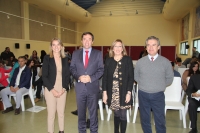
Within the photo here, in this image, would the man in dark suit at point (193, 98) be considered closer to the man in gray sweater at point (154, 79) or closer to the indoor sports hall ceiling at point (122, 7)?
the man in gray sweater at point (154, 79)

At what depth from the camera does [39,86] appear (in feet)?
16.0

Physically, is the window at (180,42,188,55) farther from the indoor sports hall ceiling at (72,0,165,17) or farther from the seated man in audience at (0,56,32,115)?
the seated man in audience at (0,56,32,115)

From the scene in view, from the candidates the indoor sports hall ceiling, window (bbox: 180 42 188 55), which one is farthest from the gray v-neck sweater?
the indoor sports hall ceiling

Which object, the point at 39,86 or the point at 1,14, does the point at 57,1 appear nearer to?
the point at 1,14

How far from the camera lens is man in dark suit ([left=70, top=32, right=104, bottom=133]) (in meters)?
2.23

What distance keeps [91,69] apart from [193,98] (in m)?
1.85

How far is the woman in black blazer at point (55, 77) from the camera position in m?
2.46

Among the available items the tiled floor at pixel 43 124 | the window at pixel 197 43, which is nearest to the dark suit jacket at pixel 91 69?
the tiled floor at pixel 43 124

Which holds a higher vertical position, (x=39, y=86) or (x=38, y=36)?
(x=38, y=36)

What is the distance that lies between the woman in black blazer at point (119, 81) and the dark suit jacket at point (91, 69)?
0.10 metres

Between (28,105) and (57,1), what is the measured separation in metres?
5.62

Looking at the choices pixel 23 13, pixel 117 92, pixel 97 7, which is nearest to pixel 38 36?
pixel 23 13

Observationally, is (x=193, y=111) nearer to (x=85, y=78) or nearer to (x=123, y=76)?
(x=123, y=76)

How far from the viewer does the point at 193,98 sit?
2943 mm
